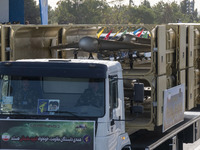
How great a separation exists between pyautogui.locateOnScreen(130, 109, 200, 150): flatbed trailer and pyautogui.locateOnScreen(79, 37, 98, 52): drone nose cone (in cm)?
195

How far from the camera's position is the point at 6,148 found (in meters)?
8.91

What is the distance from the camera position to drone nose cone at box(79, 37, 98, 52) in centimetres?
1194

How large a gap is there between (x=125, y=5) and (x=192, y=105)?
131 metres

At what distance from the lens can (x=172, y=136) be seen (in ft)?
39.1

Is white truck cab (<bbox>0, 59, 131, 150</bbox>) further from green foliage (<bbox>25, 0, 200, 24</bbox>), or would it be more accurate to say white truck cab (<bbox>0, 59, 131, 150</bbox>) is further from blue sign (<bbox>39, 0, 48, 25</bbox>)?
green foliage (<bbox>25, 0, 200, 24</bbox>)

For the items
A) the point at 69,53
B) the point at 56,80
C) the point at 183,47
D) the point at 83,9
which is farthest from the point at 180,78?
the point at 83,9

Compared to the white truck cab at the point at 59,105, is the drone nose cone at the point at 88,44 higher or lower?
higher

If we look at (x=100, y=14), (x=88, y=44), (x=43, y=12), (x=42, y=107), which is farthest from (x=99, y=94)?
(x=100, y=14)

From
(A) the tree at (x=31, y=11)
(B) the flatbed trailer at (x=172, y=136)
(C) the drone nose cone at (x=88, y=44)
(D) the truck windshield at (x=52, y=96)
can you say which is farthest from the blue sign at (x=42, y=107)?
(A) the tree at (x=31, y=11)

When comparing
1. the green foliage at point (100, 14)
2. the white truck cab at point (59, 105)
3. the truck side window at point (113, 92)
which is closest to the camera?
the white truck cab at point (59, 105)

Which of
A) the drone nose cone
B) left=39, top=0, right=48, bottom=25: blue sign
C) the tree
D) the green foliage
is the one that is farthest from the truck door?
the green foliage

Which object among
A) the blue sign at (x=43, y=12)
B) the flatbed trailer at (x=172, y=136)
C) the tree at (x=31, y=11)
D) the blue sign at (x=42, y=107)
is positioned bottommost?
the flatbed trailer at (x=172, y=136)

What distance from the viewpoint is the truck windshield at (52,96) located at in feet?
29.4

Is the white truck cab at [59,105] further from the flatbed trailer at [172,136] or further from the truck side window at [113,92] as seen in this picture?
the flatbed trailer at [172,136]
